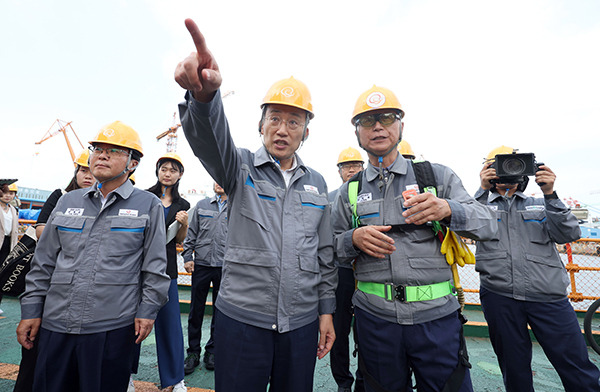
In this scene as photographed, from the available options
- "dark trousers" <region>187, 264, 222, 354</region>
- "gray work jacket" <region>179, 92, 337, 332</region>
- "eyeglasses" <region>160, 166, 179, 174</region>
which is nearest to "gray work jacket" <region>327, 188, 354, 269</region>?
"gray work jacket" <region>179, 92, 337, 332</region>

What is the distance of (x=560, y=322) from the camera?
2322mm

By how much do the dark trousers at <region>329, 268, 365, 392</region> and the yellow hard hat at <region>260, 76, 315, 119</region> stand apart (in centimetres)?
200

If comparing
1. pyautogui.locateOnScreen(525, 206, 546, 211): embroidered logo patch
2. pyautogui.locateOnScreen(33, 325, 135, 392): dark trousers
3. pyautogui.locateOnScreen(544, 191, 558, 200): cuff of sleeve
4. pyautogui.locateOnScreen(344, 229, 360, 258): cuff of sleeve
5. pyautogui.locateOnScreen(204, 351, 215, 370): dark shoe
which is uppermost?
pyautogui.locateOnScreen(544, 191, 558, 200): cuff of sleeve

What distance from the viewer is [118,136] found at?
87.1 inches

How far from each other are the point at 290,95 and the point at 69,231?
185 cm

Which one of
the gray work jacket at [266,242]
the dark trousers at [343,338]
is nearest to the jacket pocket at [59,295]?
the gray work jacket at [266,242]

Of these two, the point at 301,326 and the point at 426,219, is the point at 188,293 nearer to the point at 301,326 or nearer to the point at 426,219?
the point at 301,326

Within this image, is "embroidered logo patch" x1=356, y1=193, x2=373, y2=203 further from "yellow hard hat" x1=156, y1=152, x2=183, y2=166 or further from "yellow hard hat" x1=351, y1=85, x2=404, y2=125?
"yellow hard hat" x1=156, y1=152, x2=183, y2=166

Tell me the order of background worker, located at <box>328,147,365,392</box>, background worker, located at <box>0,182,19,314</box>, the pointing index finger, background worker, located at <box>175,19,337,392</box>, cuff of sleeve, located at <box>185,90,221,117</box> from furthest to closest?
background worker, located at <box>0,182,19,314</box>, background worker, located at <box>328,147,365,392</box>, background worker, located at <box>175,19,337,392</box>, cuff of sleeve, located at <box>185,90,221,117</box>, the pointing index finger

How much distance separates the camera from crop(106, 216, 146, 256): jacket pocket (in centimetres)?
199

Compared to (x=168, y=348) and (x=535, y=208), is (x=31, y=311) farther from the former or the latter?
(x=535, y=208)

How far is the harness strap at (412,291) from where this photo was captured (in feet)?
5.47

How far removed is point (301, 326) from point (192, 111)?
1335 mm

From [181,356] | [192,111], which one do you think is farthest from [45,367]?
[192,111]
